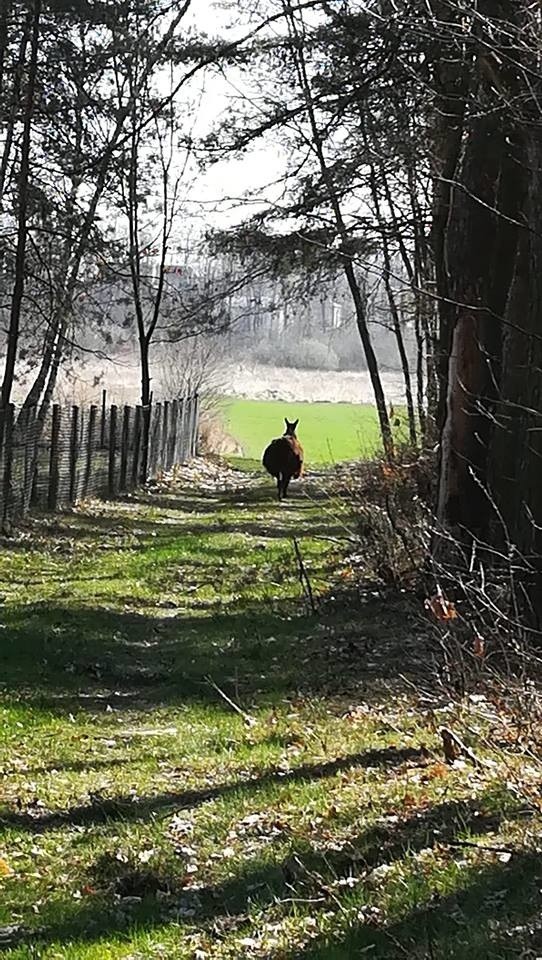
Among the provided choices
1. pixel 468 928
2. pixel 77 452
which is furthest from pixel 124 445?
pixel 468 928

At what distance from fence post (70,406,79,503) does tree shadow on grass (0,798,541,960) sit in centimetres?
1911

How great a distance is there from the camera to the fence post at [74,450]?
1011 inches

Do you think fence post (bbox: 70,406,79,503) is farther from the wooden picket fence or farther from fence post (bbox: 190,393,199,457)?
fence post (bbox: 190,393,199,457)

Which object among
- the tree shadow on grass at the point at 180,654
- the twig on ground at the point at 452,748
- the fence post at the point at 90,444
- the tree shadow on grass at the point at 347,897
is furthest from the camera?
the fence post at the point at 90,444

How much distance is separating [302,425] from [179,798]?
1968 inches

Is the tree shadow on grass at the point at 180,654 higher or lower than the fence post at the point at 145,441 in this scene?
lower

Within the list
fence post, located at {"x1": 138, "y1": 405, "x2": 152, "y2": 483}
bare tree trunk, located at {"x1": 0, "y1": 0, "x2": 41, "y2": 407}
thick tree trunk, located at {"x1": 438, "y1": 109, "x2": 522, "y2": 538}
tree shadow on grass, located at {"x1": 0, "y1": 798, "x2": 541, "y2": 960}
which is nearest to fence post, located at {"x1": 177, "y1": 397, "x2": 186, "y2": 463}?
fence post, located at {"x1": 138, "y1": 405, "x2": 152, "y2": 483}

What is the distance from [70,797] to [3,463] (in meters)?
13.2

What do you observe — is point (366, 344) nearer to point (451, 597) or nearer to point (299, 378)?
point (451, 597)

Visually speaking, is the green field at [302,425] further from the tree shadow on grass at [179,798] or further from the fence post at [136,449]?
the tree shadow on grass at [179,798]

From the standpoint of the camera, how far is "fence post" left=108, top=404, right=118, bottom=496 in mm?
29656

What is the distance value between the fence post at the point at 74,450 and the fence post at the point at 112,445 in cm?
345

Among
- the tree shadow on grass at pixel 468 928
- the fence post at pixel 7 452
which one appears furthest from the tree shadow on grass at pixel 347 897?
the fence post at pixel 7 452

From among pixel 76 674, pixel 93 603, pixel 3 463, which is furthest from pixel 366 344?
pixel 76 674
